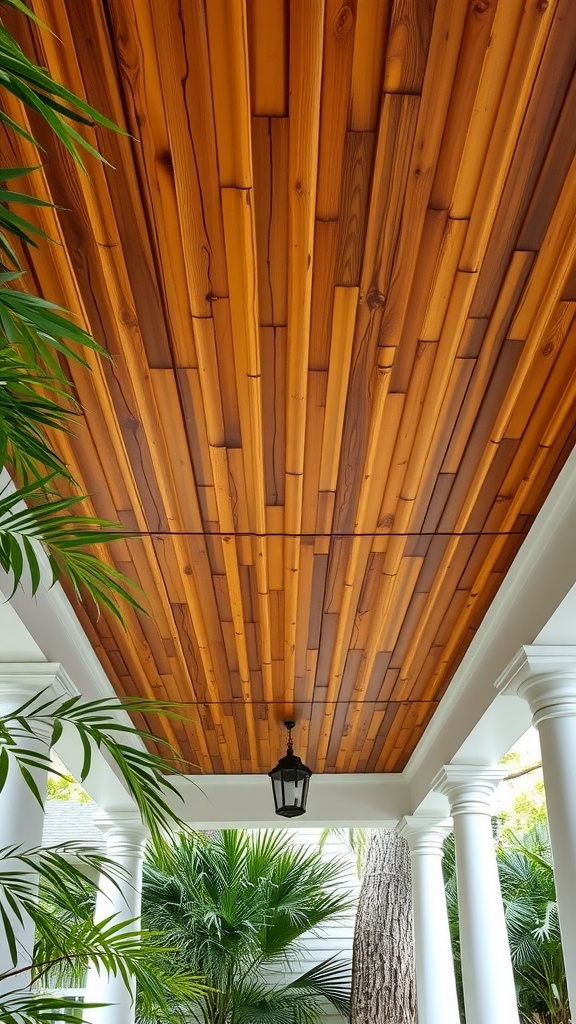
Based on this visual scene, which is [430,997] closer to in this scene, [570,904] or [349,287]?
[570,904]

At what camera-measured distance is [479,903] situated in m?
5.83

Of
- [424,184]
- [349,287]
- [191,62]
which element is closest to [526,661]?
[349,287]

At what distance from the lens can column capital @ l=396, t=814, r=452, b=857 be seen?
760cm

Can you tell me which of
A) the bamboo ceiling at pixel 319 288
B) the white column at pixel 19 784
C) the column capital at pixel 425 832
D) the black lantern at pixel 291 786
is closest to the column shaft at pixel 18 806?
the white column at pixel 19 784

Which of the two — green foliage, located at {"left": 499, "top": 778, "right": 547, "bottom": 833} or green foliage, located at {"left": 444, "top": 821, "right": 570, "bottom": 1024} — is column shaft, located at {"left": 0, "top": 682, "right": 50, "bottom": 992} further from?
green foliage, located at {"left": 499, "top": 778, "right": 547, "bottom": 833}

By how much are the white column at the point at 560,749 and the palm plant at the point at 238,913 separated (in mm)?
5588

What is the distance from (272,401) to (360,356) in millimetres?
358

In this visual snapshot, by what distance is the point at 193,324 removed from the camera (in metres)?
2.80

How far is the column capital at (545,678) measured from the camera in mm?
4082

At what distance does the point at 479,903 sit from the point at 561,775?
210 centimetres

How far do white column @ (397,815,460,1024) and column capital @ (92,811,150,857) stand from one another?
2.14 metres

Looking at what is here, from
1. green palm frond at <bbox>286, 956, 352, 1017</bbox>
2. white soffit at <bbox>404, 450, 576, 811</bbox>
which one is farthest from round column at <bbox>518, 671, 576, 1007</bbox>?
green palm frond at <bbox>286, 956, 352, 1017</bbox>

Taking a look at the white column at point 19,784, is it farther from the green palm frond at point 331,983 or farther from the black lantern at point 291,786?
the green palm frond at point 331,983

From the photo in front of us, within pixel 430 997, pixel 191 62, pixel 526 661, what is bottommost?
pixel 430 997
